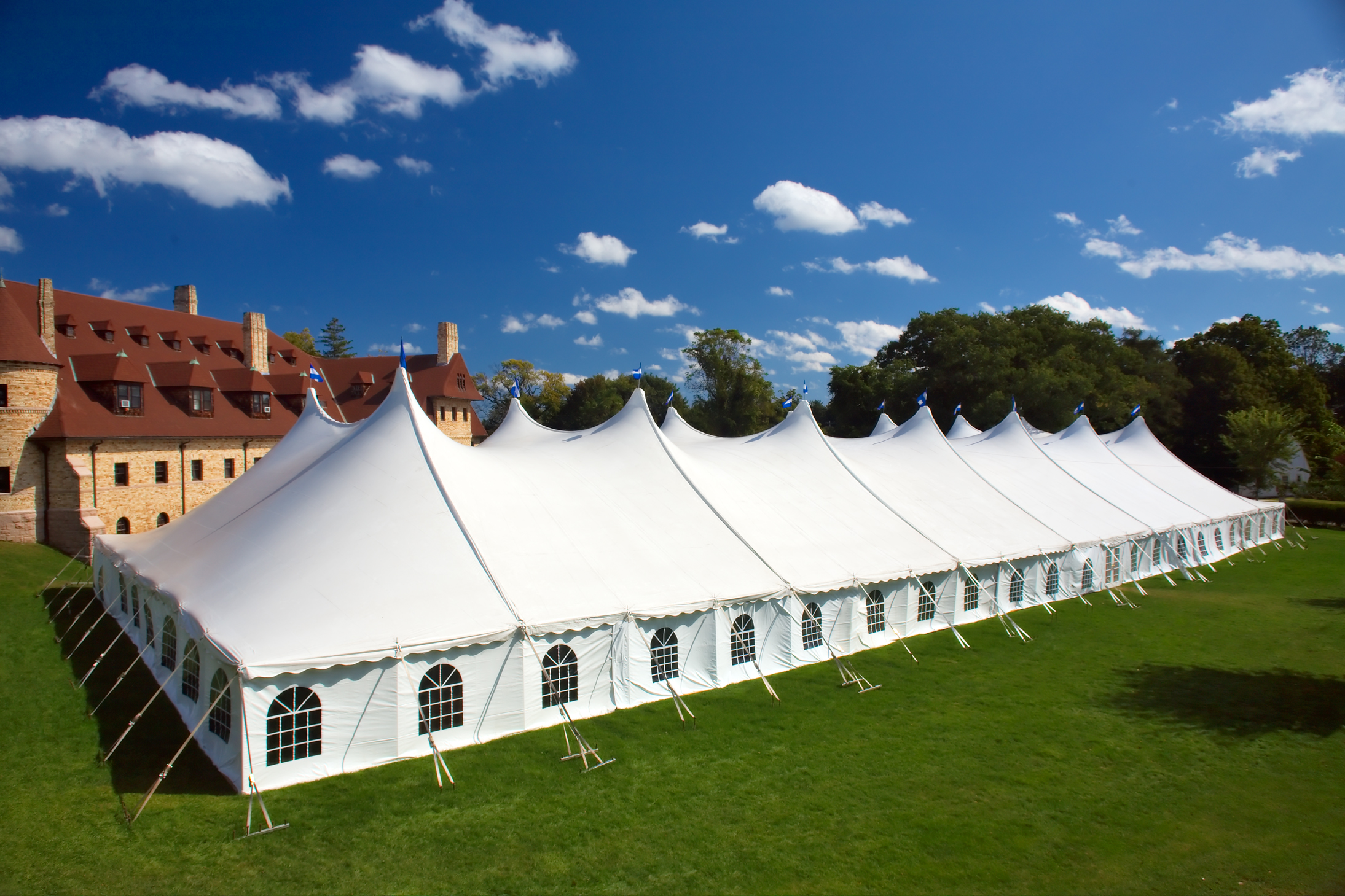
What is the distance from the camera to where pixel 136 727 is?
9.83 metres

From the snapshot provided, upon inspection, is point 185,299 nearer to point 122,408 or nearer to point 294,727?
point 122,408

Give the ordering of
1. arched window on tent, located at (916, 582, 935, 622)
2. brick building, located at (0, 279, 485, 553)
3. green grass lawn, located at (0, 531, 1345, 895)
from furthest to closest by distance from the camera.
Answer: brick building, located at (0, 279, 485, 553)
arched window on tent, located at (916, 582, 935, 622)
green grass lawn, located at (0, 531, 1345, 895)

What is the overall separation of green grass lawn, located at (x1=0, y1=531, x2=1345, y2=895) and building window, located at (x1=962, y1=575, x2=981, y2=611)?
9.89ft

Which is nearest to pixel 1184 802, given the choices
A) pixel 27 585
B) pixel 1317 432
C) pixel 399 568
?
pixel 399 568

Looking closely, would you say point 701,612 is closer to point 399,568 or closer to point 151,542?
point 399,568

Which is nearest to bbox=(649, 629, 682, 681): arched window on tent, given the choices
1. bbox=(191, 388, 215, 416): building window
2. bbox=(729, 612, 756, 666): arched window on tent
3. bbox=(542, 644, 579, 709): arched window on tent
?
bbox=(729, 612, 756, 666): arched window on tent

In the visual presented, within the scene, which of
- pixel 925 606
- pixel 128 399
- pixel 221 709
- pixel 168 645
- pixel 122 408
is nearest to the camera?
pixel 221 709

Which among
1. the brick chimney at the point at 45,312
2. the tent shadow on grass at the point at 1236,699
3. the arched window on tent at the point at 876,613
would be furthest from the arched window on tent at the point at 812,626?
the brick chimney at the point at 45,312

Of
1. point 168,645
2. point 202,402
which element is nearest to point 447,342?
point 202,402

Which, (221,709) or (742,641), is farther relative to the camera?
(742,641)

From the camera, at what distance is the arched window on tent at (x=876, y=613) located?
13.6 metres

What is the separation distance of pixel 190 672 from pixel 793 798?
8416 mm

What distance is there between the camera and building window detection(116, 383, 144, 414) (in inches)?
974

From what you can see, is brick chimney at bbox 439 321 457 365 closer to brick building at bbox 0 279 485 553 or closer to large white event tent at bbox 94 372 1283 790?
brick building at bbox 0 279 485 553
